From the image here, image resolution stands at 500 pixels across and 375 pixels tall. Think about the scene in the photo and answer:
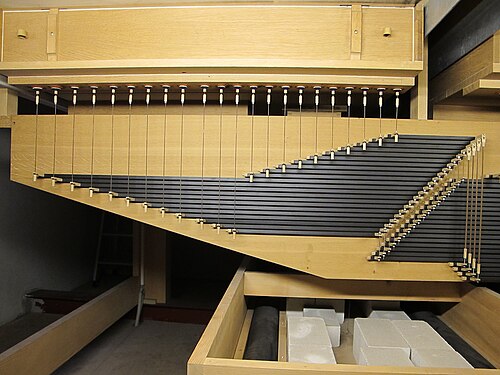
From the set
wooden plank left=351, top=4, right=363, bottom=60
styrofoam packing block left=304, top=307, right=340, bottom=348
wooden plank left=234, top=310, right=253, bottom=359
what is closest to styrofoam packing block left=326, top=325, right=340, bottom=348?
styrofoam packing block left=304, top=307, right=340, bottom=348

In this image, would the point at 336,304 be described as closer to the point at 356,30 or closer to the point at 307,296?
the point at 307,296

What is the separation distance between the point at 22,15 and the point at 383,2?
1969 mm

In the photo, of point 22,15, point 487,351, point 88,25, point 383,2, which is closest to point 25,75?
point 22,15

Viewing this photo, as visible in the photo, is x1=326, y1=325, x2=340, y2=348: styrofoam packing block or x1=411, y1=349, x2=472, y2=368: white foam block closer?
x1=411, y1=349, x2=472, y2=368: white foam block

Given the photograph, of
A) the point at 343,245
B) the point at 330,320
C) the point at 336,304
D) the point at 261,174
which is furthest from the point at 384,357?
the point at 261,174

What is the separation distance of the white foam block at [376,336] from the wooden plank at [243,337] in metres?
0.54

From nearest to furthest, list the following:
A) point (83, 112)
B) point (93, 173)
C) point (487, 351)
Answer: point (487, 351), point (93, 173), point (83, 112)

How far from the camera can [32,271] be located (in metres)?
3.49

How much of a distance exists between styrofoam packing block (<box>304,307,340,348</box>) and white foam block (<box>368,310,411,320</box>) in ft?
0.77

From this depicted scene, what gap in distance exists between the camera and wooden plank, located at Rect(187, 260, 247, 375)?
121 centimetres

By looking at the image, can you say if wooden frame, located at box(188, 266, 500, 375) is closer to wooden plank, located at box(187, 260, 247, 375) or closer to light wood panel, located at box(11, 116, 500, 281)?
wooden plank, located at box(187, 260, 247, 375)

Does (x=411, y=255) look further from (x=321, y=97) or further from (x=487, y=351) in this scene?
(x=321, y=97)

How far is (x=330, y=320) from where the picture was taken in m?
2.15

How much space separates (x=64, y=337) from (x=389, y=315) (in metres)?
1.99
